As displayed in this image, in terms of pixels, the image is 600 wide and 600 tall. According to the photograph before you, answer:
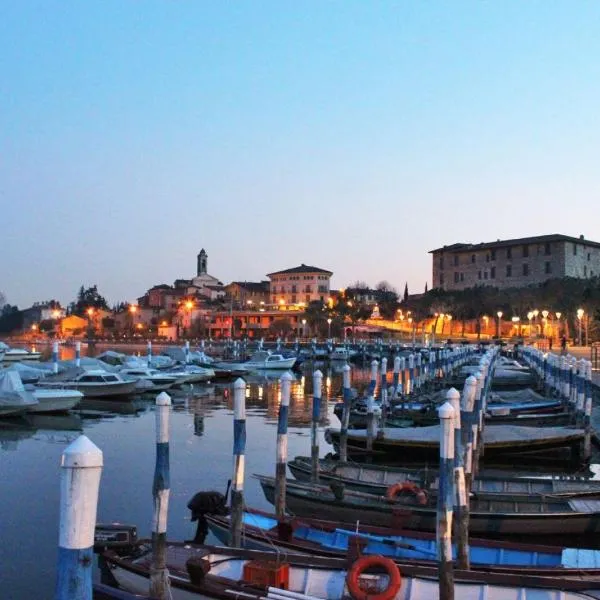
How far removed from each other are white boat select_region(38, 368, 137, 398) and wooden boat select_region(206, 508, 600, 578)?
117 feet

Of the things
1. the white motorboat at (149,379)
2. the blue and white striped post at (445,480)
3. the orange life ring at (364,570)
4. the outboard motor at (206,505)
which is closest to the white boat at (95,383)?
the white motorboat at (149,379)

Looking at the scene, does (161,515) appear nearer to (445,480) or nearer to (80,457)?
(445,480)

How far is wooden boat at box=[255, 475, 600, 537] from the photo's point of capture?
16188mm

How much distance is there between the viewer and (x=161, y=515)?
10.8 meters

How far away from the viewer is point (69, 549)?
5.12m

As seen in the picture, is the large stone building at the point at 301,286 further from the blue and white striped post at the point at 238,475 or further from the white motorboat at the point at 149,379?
the blue and white striped post at the point at 238,475

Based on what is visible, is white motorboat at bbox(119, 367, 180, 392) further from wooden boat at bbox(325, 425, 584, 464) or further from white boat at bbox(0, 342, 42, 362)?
white boat at bbox(0, 342, 42, 362)

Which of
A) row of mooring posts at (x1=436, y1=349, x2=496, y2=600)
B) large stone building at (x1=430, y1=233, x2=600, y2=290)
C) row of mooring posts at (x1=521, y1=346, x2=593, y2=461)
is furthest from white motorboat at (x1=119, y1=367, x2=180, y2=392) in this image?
large stone building at (x1=430, y1=233, x2=600, y2=290)

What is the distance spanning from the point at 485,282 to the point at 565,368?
110040mm

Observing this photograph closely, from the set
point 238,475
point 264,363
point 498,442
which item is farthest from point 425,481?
point 264,363

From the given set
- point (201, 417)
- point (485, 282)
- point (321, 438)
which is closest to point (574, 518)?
point (321, 438)

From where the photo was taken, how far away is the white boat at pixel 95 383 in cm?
4800

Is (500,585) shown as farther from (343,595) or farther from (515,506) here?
(515,506)

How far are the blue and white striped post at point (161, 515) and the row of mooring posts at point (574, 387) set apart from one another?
20092 millimetres
